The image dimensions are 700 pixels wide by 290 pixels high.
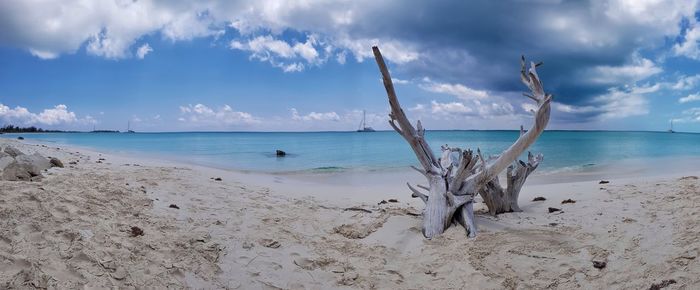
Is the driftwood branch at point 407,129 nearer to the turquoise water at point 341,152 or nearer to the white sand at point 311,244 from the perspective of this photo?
the white sand at point 311,244

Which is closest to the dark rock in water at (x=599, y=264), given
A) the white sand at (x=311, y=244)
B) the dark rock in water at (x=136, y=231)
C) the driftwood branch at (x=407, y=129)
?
the white sand at (x=311, y=244)

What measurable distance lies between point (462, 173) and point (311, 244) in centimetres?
246

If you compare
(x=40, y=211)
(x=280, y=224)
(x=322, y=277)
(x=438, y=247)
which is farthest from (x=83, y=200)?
(x=438, y=247)

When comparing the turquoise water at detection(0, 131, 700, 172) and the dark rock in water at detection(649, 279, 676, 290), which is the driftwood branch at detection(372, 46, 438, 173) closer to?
the dark rock in water at detection(649, 279, 676, 290)

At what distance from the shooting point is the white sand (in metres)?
3.81

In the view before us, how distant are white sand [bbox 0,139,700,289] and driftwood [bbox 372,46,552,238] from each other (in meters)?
0.28

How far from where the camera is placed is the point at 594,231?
17.7 feet

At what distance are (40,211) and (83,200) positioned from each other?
29.7 inches

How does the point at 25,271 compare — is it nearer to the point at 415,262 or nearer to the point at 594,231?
the point at 415,262

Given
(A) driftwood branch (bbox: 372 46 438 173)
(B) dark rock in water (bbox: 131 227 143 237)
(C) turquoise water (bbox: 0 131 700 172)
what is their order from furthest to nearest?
(C) turquoise water (bbox: 0 131 700 172)
(A) driftwood branch (bbox: 372 46 438 173)
(B) dark rock in water (bbox: 131 227 143 237)

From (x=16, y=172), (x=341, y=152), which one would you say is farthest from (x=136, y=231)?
(x=341, y=152)

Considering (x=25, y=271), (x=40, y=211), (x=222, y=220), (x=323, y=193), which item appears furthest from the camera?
(x=323, y=193)

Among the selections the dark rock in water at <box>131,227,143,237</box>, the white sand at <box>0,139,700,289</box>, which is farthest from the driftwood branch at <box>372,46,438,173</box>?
the dark rock in water at <box>131,227,143,237</box>

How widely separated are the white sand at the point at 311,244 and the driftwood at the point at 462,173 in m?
0.28
